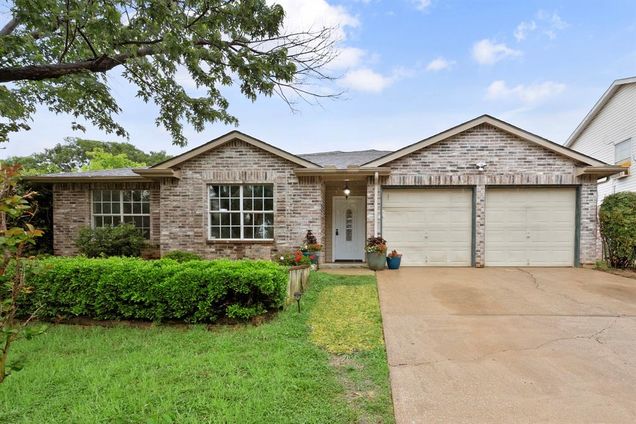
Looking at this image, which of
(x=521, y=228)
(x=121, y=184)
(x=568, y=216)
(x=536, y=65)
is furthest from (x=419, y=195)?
(x=121, y=184)

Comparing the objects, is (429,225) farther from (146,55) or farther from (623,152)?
(623,152)

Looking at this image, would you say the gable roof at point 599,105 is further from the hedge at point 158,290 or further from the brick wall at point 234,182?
the hedge at point 158,290

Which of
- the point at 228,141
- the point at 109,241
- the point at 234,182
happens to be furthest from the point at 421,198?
the point at 109,241

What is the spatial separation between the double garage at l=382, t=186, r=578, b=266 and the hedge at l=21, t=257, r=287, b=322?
18.0ft

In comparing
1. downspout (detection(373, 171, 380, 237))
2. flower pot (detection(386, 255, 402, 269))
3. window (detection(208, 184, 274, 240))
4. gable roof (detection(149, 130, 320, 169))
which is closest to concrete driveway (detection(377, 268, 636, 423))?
flower pot (detection(386, 255, 402, 269))

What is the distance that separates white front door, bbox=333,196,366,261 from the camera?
35.0 ft

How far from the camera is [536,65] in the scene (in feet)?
41.5

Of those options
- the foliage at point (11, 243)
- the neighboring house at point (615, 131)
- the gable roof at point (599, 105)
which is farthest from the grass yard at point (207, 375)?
the gable roof at point (599, 105)

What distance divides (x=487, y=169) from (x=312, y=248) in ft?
18.8

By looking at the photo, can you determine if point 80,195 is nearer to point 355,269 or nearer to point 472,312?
point 355,269

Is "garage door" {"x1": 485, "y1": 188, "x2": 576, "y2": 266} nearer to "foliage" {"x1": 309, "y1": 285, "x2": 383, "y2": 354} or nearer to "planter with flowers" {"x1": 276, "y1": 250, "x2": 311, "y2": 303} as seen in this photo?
"foliage" {"x1": 309, "y1": 285, "x2": 383, "y2": 354}

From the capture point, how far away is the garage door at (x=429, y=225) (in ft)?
30.4

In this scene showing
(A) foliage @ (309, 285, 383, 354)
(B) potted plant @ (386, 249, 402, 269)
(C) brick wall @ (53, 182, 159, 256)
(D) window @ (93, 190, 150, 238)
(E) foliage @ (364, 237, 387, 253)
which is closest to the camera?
(A) foliage @ (309, 285, 383, 354)

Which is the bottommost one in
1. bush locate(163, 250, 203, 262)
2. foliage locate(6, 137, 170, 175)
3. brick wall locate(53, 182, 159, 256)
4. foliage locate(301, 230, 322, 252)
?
bush locate(163, 250, 203, 262)
